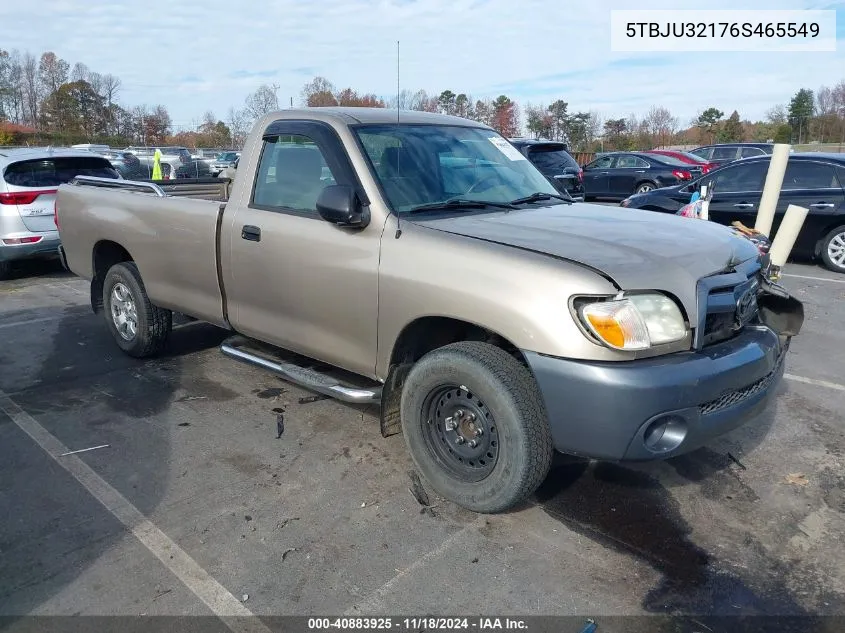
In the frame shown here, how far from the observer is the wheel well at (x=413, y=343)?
11.7 ft

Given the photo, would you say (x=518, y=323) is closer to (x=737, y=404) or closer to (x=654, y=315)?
(x=654, y=315)

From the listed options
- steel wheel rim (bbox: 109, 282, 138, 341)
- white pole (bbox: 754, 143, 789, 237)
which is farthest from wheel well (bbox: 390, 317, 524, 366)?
white pole (bbox: 754, 143, 789, 237)

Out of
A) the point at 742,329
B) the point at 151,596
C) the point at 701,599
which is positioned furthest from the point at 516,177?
the point at 151,596

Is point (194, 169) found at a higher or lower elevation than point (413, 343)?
higher

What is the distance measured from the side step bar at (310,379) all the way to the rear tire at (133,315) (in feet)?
3.19

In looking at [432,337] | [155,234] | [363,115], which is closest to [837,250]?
[363,115]

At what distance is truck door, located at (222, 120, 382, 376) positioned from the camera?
3.78 m

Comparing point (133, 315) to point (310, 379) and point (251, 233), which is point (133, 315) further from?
point (310, 379)

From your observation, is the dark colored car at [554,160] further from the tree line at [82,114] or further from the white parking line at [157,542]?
the tree line at [82,114]

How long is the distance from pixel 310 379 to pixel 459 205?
1.34 meters

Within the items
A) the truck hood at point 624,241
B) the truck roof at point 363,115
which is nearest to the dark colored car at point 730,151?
the truck roof at point 363,115

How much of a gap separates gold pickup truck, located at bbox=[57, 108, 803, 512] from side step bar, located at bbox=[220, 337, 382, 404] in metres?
0.01

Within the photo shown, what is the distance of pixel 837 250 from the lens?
9.83 m

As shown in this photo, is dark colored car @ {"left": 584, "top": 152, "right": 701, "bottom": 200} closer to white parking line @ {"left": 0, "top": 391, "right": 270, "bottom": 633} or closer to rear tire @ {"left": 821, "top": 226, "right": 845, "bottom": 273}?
rear tire @ {"left": 821, "top": 226, "right": 845, "bottom": 273}
